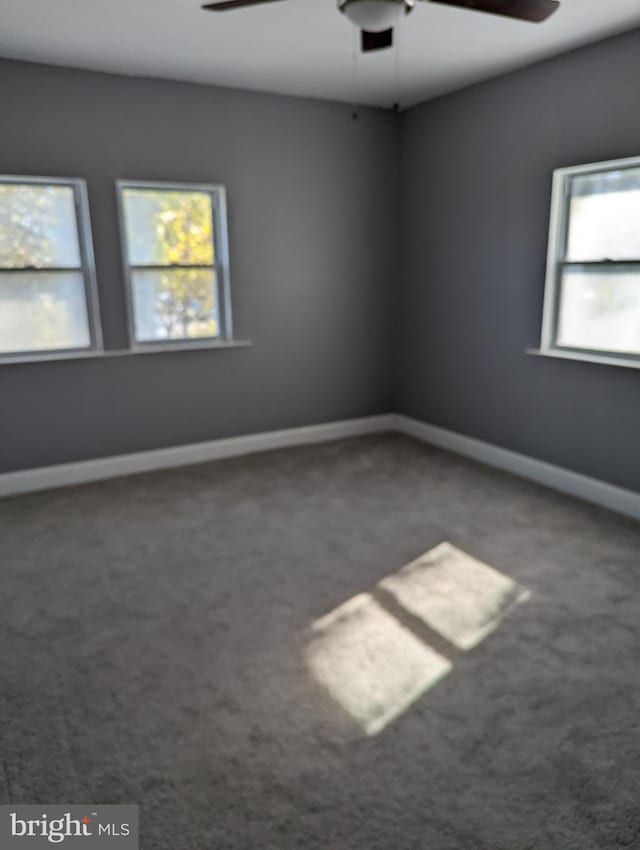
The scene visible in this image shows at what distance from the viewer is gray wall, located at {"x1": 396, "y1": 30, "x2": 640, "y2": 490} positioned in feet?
11.6

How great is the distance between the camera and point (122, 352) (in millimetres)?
4246

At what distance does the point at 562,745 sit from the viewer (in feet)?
6.16

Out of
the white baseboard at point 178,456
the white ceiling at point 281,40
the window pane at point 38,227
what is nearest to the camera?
the white ceiling at point 281,40

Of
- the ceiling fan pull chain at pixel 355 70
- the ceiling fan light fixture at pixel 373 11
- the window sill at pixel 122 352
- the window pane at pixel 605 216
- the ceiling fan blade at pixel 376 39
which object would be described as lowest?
the window sill at pixel 122 352

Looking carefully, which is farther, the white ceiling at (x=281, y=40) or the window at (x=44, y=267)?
the window at (x=44, y=267)

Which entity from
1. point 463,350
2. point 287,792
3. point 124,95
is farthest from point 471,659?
point 124,95

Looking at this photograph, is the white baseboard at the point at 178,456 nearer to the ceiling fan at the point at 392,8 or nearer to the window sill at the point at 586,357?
the window sill at the point at 586,357

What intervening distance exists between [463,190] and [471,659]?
3486mm

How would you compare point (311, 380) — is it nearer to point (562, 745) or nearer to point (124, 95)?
point (124, 95)

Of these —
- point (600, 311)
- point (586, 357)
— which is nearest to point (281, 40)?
point (600, 311)

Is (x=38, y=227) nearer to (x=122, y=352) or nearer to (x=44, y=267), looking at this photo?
(x=44, y=267)

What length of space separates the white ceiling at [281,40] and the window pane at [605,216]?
76cm

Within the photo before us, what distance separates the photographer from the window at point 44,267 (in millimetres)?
3797

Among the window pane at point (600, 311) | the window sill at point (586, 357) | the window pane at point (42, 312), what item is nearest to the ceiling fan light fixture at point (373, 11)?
the window pane at point (600, 311)
